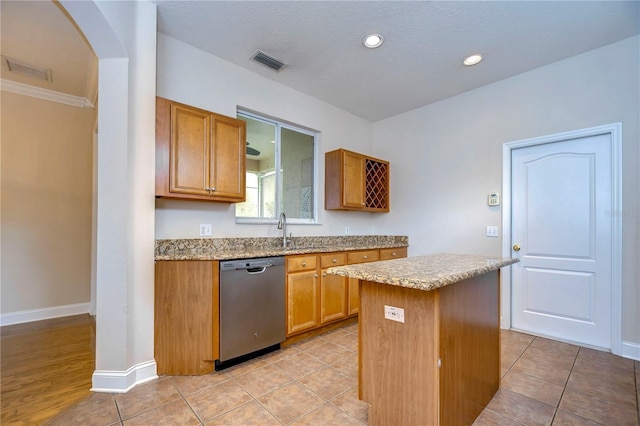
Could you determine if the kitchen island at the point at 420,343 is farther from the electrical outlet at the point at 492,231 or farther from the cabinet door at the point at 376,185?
the cabinet door at the point at 376,185

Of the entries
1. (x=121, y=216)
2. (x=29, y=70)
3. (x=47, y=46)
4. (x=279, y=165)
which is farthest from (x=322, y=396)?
(x=29, y=70)

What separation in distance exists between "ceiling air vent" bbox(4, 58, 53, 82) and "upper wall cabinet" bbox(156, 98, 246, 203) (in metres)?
2.08

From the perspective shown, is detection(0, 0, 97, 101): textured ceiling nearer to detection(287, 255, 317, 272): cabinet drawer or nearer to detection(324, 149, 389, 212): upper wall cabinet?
detection(287, 255, 317, 272): cabinet drawer

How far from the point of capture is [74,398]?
1.87m

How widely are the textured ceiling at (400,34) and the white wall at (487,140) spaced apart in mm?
235

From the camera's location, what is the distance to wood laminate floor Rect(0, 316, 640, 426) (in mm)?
1674

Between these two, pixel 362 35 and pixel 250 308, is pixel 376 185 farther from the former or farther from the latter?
pixel 250 308

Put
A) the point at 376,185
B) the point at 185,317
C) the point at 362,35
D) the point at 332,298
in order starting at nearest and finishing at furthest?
the point at 185,317 → the point at 362,35 → the point at 332,298 → the point at 376,185

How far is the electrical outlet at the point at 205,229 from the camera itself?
106 inches

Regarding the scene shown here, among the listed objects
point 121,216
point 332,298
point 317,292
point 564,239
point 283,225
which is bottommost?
point 332,298

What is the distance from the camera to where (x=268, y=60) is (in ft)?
9.50

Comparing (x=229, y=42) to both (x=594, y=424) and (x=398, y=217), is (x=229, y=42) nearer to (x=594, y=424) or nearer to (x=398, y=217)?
(x=398, y=217)

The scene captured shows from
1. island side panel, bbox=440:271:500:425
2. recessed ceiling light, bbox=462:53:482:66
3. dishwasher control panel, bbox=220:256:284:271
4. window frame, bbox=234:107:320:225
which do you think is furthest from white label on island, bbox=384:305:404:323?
recessed ceiling light, bbox=462:53:482:66

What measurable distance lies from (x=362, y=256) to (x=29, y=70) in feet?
14.3
